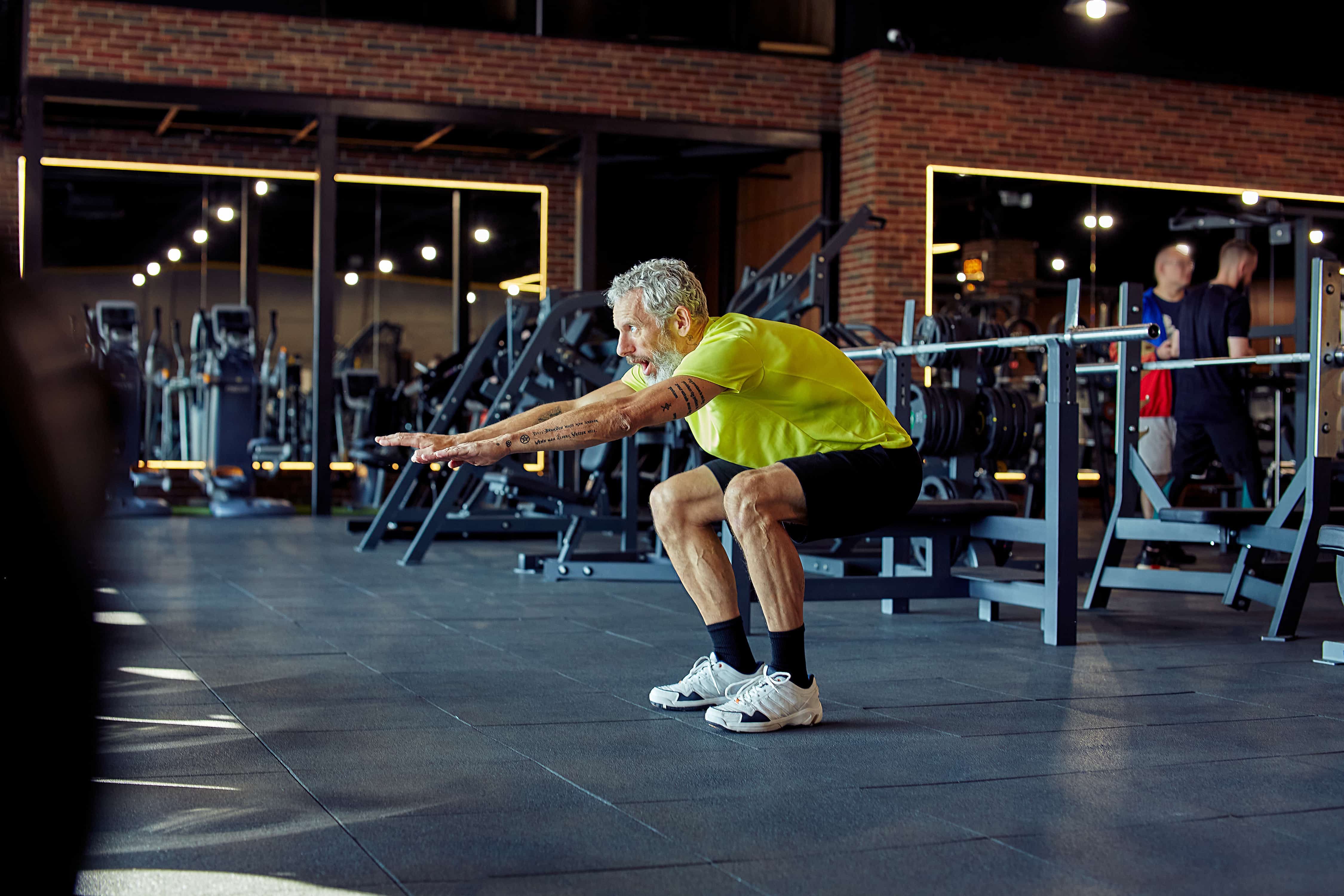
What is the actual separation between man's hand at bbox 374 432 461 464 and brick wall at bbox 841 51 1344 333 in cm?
828

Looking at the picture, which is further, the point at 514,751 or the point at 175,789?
the point at 514,751

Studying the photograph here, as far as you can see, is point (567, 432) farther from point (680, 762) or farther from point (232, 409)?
point (232, 409)

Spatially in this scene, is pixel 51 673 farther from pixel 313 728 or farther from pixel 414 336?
pixel 414 336

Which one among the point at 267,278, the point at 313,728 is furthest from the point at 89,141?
the point at 313,728

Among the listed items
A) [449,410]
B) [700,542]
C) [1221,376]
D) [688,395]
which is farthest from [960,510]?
[449,410]

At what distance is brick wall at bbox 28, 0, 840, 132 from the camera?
9469mm

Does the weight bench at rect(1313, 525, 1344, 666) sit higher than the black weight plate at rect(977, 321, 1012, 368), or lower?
lower

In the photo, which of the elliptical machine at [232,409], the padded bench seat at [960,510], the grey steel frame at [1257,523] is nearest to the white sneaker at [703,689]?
the padded bench seat at [960,510]

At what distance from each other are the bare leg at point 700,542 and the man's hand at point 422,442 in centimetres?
70

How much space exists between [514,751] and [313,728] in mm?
493

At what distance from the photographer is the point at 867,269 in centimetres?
1070

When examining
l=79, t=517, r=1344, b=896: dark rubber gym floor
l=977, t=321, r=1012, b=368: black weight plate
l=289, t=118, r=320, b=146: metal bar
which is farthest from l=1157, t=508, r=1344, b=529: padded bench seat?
l=289, t=118, r=320, b=146: metal bar

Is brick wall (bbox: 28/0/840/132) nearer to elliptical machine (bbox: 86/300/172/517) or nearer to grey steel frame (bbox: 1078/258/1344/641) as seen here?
elliptical machine (bbox: 86/300/172/517)

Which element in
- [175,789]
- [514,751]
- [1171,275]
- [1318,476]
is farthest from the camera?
[1171,275]
